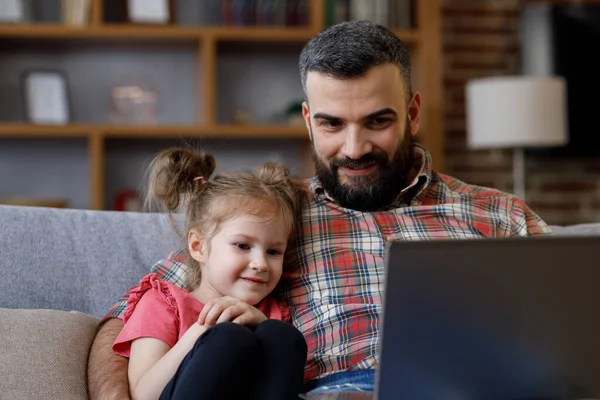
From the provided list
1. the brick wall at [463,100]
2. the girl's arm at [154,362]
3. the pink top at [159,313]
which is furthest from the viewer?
the brick wall at [463,100]

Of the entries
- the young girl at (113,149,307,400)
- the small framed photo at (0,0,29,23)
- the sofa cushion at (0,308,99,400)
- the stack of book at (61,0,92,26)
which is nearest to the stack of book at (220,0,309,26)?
the stack of book at (61,0,92,26)

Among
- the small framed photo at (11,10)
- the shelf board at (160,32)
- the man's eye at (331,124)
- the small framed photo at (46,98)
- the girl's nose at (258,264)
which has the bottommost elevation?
the girl's nose at (258,264)

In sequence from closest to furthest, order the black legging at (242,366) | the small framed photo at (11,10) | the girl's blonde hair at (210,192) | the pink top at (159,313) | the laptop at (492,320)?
the laptop at (492,320) < the black legging at (242,366) < the pink top at (159,313) < the girl's blonde hair at (210,192) < the small framed photo at (11,10)

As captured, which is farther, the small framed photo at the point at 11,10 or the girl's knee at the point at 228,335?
the small framed photo at the point at 11,10

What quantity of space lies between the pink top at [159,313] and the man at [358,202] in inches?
2.0

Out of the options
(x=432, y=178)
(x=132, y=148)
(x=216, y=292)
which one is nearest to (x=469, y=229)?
(x=432, y=178)

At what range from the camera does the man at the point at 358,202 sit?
5.30ft

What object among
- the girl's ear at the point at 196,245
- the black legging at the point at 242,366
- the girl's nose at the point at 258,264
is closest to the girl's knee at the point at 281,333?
the black legging at the point at 242,366

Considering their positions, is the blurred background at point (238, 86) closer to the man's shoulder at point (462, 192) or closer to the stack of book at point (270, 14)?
the stack of book at point (270, 14)

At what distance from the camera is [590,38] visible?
4.11 meters

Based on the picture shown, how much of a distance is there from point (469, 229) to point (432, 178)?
151 millimetres

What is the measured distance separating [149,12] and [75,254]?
223 cm

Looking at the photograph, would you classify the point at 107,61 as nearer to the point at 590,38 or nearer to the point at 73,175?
the point at 73,175

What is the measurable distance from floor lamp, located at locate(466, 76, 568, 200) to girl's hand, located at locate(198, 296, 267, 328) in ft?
8.06
